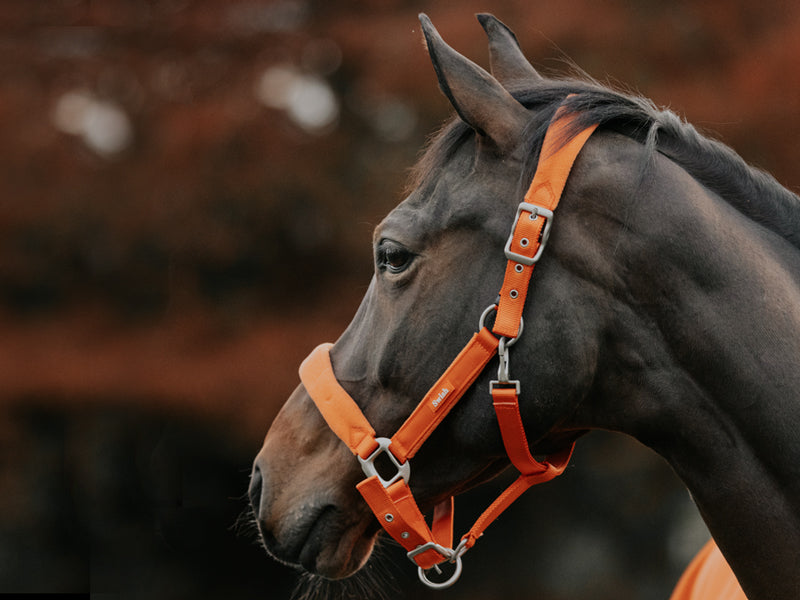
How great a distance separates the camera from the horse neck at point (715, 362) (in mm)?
→ 1504

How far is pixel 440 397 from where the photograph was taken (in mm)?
1643

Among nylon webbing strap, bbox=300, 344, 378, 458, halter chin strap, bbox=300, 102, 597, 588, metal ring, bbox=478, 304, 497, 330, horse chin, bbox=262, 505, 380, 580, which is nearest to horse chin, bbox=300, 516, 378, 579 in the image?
horse chin, bbox=262, 505, 380, 580

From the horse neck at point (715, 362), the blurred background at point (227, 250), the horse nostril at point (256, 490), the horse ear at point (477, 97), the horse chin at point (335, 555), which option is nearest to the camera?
the horse neck at point (715, 362)

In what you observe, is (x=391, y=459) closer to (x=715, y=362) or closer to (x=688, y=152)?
(x=715, y=362)

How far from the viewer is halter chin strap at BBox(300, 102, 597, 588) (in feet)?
5.15

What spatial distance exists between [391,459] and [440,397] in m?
0.20

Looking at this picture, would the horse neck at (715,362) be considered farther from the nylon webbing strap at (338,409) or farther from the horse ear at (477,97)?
the nylon webbing strap at (338,409)

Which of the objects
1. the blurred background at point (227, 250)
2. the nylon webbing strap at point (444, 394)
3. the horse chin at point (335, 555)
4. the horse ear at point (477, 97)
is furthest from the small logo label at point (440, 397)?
the blurred background at point (227, 250)

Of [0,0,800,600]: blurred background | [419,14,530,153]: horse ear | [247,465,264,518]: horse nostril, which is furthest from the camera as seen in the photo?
[0,0,800,600]: blurred background

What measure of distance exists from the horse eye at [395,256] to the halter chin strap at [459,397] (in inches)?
9.5

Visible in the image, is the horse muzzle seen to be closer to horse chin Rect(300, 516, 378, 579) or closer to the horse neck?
horse chin Rect(300, 516, 378, 579)

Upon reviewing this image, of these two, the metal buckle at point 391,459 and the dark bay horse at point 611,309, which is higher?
the dark bay horse at point 611,309

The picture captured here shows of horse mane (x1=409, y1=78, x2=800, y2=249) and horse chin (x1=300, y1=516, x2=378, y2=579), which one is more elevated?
horse mane (x1=409, y1=78, x2=800, y2=249)

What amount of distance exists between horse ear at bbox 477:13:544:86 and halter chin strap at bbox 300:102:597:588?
37cm
